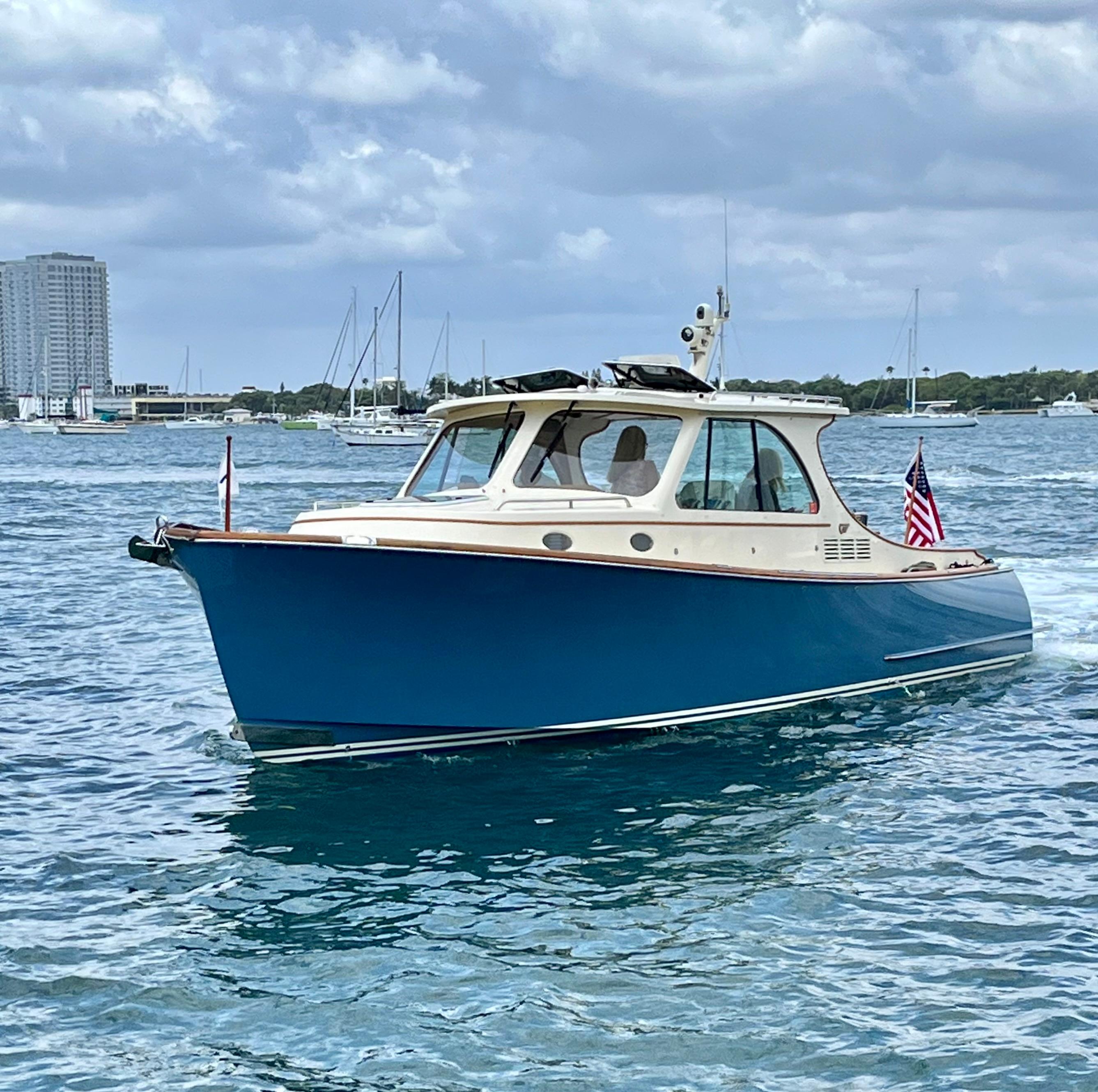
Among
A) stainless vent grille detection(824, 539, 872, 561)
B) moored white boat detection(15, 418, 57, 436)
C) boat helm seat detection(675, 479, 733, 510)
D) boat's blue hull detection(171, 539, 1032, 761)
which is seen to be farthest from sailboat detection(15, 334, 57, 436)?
boat's blue hull detection(171, 539, 1032, 761)

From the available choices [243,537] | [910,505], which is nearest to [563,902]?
[243,537]

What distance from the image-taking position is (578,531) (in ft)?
38.9

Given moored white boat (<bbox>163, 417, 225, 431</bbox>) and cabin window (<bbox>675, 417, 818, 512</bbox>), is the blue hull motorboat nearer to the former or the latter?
cabin window (<bbox>675, 417, 818, 512</bbox>)

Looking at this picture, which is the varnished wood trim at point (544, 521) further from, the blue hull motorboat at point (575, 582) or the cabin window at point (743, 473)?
the cabin window at point (743, 473)

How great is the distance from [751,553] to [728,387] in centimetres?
234

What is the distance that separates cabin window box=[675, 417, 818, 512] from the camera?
1257 centimetres

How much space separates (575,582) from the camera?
1123 centimetres

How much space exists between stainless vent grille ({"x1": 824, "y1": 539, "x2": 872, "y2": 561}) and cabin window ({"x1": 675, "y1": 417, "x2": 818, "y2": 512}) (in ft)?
1.13

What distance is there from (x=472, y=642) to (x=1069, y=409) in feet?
579

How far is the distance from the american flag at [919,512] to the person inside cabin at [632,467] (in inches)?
154

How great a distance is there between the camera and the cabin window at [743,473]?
41.2ft

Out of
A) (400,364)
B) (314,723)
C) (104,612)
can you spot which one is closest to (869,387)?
(400,364)

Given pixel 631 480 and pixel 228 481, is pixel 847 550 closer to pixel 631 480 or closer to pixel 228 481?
pixel 631 480

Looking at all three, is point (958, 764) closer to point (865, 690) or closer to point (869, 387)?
point (865, 690)
